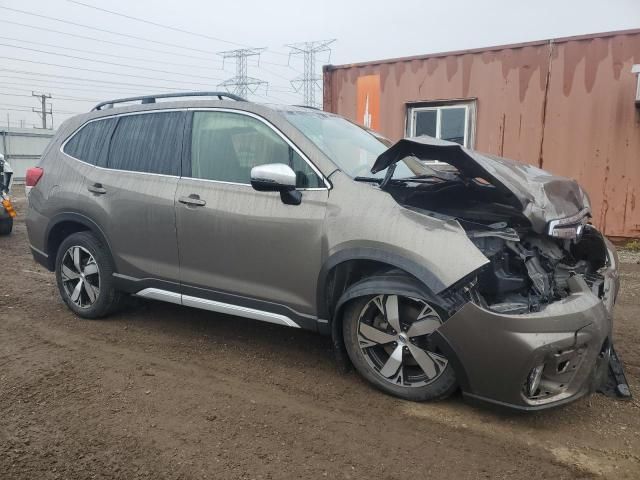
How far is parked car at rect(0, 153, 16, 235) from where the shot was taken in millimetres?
8672

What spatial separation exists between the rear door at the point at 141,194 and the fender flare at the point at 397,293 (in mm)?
1373

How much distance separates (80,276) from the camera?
4.55m

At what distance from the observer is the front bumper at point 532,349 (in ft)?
8.57

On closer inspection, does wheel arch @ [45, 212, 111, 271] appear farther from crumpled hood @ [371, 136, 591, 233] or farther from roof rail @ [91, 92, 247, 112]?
crumpled hood @ [371, 136, 591, 233]

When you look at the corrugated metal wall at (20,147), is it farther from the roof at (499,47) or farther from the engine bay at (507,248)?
the engine bay at (507,248)

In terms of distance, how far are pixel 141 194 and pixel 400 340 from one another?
7.46ft

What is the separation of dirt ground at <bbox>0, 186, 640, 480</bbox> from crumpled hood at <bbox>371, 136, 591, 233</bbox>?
1.15 meters

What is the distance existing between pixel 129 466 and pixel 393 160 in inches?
86.7

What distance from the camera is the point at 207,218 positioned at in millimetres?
3668

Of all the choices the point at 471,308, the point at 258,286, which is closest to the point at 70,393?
the point at 258,286

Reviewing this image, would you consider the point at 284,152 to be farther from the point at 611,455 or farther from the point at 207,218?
the point at 611,455

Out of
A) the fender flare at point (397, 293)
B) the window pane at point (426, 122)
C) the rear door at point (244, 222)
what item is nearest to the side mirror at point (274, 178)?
the rear door at point (244, 222)

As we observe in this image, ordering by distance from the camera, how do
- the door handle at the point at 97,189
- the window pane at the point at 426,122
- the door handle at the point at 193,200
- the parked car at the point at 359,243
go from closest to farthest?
the parked car at the point at 359,243 → the door handle at the point at 193,200 → the door handle at the point at 97,189 → the window pane at the point at 426,122

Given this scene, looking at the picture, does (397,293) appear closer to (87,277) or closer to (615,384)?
(615,384)
